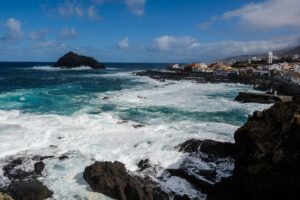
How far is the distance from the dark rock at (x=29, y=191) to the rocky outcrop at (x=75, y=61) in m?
129

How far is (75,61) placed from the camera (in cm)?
13250

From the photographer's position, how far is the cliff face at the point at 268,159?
719 cm

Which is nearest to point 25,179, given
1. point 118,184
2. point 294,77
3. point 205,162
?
point 118,184

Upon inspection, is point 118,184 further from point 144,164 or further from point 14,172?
point 14,172

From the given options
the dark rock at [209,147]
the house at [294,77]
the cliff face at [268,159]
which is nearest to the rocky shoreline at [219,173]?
the cliff face at [268,159]

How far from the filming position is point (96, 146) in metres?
14.3

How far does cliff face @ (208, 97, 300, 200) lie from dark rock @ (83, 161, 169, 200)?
8.59ft

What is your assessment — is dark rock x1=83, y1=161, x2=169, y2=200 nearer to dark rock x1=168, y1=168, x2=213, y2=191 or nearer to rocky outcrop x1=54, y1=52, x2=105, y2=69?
dark rock x1=168, y1=168, x2=213, y2=191

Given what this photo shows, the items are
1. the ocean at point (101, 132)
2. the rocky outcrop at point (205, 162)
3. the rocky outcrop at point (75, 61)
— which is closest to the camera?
the rocky outcrop at point (205, 162)

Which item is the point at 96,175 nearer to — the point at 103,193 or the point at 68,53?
the point at 103,193

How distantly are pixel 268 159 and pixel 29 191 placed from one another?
971cm

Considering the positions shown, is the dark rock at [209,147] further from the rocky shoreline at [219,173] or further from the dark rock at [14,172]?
the dark rock at [14,172]

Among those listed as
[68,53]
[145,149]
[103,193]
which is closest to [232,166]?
[145,149]

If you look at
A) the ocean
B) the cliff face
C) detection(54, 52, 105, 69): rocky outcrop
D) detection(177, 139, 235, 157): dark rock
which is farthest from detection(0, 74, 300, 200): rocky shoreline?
detection(54, 52, 105, 69): rocky outcrop
